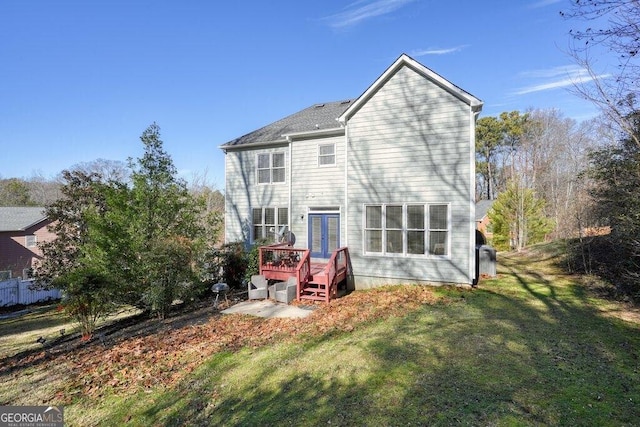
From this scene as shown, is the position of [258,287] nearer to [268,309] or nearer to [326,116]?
[268,309]

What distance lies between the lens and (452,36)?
14367 mm

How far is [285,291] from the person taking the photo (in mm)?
10398

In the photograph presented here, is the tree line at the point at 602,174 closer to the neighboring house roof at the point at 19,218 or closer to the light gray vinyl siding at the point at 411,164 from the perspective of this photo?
the light gray vinyl siding at the point at 411,164

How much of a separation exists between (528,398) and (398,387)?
174 centimetres

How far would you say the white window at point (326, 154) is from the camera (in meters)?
13.0

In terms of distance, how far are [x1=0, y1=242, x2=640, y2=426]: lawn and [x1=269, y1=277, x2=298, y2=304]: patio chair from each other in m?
1.59

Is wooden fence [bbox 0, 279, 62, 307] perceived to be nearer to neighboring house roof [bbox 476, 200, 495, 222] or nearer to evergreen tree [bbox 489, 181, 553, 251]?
evergreen tree [bbox 489, 181, 553, 251]

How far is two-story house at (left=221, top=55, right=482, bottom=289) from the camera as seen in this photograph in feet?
33.0

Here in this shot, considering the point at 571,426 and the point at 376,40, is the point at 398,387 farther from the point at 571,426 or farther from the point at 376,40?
the point at 376,40

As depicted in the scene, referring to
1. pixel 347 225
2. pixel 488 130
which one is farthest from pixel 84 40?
pixel 488 130

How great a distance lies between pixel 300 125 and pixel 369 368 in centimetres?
1135

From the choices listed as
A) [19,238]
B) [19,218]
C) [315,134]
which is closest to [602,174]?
[315,134]

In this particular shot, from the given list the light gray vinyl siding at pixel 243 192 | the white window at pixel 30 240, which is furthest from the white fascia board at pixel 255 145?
the white window at pixel 30 240

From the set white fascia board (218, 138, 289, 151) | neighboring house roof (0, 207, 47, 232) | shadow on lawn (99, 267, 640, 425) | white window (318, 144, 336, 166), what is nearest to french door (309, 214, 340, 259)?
white window (318, 144, 336, 166)
